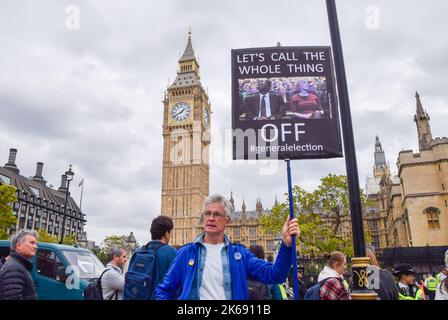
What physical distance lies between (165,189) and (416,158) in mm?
64464

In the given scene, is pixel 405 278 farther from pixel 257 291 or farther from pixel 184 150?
pixel 184 150

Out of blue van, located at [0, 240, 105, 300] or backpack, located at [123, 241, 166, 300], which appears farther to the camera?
blue van, located at [0, 240, 105, 300]

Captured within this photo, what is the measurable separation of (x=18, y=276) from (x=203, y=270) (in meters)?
2.51

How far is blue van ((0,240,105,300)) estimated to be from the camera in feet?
27.5

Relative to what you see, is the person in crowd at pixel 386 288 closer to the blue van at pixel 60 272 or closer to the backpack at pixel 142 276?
the backpack at pixel 142 276

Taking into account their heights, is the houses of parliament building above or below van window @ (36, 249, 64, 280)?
above

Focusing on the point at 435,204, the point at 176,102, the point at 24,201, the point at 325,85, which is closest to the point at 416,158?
the point at 435,204

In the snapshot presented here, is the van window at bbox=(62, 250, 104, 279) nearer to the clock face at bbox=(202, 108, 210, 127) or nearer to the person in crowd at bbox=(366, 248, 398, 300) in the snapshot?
the person in crowd at bbox=(366, 248, 398, 300)

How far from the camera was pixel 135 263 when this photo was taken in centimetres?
435

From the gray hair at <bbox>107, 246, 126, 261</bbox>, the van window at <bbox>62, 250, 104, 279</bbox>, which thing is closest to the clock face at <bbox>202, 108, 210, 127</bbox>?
the van window at <bbox>62, 250, 104, 279</bbox>

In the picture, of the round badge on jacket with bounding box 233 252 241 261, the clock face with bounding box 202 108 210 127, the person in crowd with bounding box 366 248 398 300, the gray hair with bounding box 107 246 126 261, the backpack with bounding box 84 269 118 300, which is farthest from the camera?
the clock face with bounding box 202 108 210 127

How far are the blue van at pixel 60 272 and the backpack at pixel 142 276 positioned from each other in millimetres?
4754

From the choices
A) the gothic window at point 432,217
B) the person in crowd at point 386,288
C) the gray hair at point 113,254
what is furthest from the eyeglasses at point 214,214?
the gothic window at point 432,217
